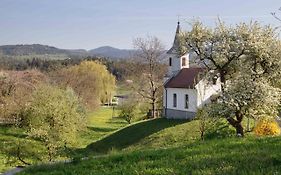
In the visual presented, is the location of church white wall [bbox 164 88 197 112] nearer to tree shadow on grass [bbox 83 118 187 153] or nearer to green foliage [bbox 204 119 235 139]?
tree shadow on grass [bbox 83 118 187 153]

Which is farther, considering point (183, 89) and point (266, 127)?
point (183, 89)

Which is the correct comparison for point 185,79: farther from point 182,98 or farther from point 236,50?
point 236,50

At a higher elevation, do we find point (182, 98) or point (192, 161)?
point (192, 161)

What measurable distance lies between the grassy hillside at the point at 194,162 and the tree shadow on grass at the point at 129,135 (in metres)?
23.0

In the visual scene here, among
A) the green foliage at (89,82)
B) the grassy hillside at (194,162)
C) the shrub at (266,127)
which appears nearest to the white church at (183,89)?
the shrub at (266,127)

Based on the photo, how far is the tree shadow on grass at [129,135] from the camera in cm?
3647

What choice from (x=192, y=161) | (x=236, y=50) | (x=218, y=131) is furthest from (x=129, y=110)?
(x=192, y=161)

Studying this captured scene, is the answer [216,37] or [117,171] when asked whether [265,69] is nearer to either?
[216,37]

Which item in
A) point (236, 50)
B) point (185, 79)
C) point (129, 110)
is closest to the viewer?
point (236, 50)

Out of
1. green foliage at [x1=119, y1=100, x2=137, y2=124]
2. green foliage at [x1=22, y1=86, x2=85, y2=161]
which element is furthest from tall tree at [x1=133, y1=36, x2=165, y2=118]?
green foliage at [x1=22, y1=86, x2=85, y2=161]

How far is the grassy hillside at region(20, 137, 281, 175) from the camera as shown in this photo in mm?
8531

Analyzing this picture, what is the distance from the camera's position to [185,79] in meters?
42.9

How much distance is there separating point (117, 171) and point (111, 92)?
276 ft

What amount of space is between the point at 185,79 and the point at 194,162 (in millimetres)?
33397
